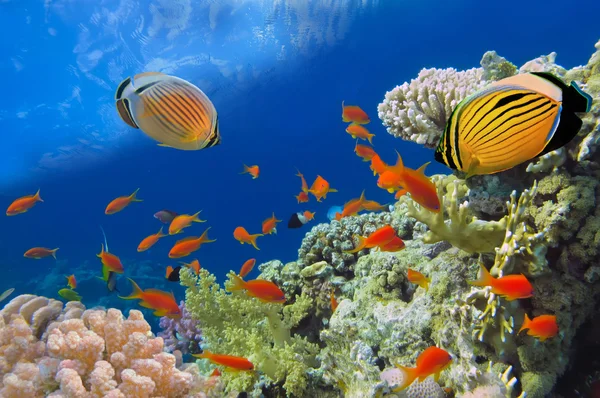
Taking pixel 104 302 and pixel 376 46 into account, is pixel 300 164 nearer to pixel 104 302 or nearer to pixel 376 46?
pixel 376 46

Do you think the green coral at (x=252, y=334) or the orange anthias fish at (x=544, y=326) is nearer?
the orange anthias fish at (x=544, y=326)

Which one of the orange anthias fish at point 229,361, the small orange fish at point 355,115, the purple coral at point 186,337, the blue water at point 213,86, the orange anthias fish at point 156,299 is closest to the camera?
the orange anthias fish at point 229,361

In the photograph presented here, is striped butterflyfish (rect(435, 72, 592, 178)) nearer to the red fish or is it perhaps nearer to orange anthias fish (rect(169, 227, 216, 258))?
the red fish

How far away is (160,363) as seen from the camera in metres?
2.63

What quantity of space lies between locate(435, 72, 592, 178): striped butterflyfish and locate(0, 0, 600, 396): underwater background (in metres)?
19.7

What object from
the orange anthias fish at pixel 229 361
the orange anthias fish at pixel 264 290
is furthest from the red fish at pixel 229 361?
the orange anthias fish at pixel 264 290

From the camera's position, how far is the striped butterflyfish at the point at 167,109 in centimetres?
166

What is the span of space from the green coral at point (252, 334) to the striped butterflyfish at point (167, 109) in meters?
2.64

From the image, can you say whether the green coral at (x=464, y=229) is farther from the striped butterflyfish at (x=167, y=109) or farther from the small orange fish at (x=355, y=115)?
the small orange fish at (x=355, y=115)

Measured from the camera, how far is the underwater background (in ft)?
61.2

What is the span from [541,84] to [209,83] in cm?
2636

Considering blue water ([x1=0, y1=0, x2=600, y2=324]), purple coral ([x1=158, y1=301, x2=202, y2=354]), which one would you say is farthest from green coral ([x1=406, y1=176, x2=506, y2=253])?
blue water ([x1=0, y1=0, x2=600, y2=324])

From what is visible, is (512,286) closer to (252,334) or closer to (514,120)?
(514,120)

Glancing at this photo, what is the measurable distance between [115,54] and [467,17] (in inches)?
968
